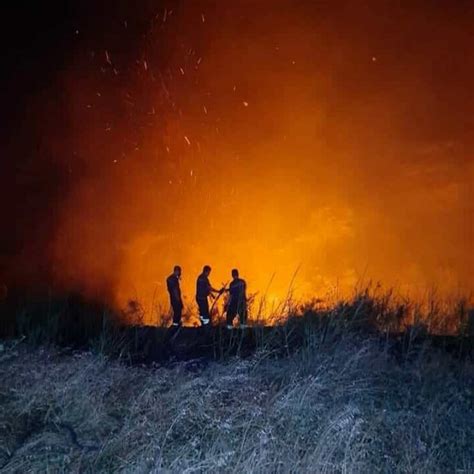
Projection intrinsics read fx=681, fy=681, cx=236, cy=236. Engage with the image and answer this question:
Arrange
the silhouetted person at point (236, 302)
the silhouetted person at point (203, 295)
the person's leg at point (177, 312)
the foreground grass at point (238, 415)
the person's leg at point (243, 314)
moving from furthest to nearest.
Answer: the silhouetted person at point (203, 295) < the person's leg at point (177, 312) < the silhouetted person at point (236, 302) < the person's leg at point (243, 314) < the foreground grass at point (238, 415)

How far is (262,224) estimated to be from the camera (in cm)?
1839

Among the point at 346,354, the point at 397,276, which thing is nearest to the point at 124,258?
the point at 397,276

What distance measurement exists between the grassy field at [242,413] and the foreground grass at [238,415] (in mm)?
12

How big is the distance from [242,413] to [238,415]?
0.05m

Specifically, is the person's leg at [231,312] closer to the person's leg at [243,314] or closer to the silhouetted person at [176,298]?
the person's leg at [243,314]

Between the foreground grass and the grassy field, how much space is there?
0.01 m

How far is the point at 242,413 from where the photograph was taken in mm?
6164

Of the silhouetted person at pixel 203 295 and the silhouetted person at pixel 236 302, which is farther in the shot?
the silhouetted person at pixel 203 295

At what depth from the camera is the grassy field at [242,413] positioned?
209 inches

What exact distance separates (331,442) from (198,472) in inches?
43.7

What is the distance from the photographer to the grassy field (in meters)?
5.31

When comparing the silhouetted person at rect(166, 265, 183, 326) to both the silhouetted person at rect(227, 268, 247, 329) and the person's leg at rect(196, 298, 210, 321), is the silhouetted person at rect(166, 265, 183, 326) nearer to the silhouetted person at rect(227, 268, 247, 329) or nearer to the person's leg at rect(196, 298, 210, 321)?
the person's leg at rect(196, 298, 210, 321)

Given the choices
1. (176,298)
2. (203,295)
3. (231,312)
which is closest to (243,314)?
(231,312)

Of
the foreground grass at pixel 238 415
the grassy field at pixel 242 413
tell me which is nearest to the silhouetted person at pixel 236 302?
the grassy field at pixel 242 413
